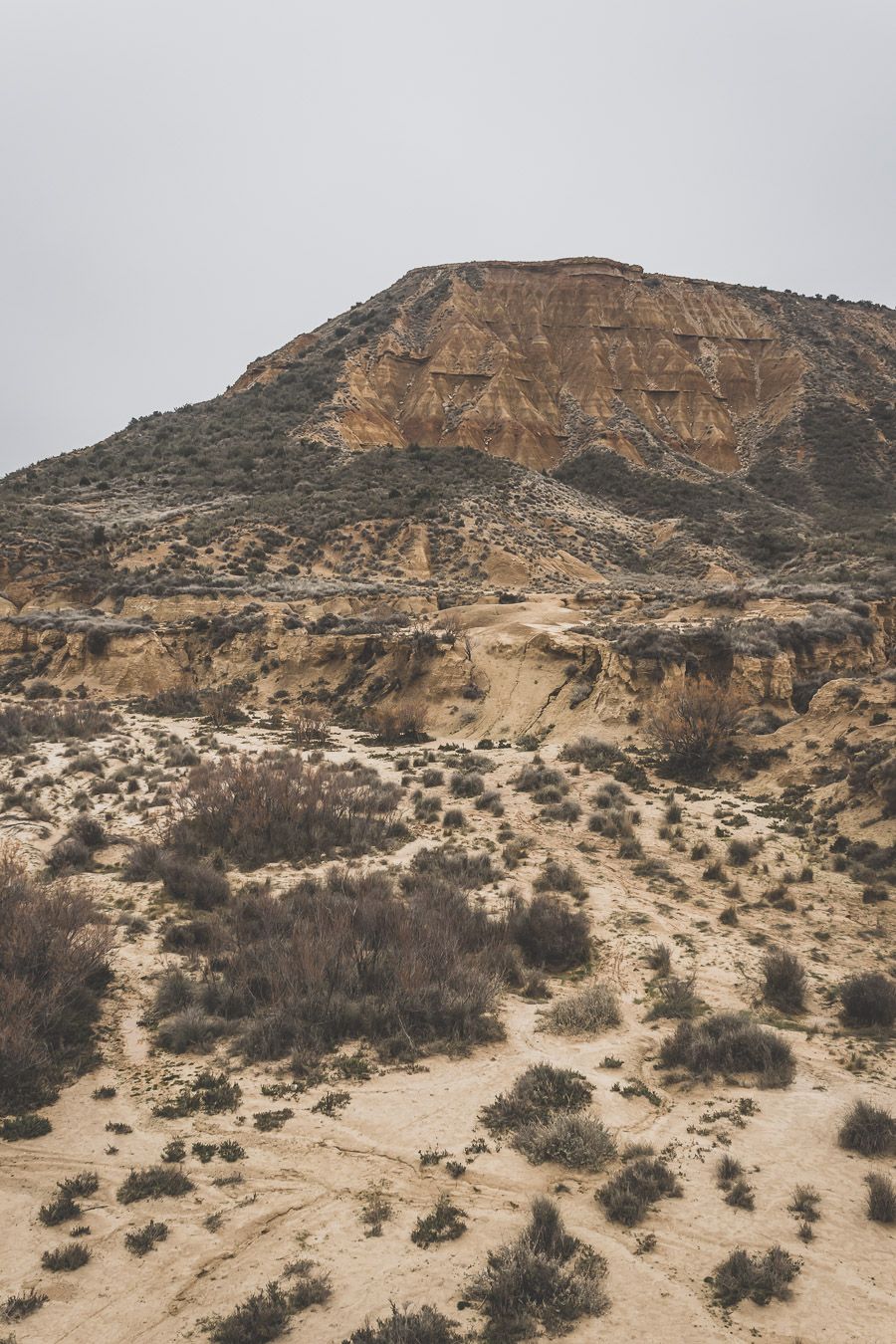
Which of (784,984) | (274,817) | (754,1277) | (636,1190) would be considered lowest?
(784,984)

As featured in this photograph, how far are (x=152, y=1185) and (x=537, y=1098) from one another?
9.77ft

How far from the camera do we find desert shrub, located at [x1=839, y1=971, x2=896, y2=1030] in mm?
7320

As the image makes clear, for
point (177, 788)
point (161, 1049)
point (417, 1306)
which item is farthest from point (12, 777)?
point (417, 1306)

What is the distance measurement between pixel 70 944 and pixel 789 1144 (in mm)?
6782

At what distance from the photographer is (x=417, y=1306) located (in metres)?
3.92

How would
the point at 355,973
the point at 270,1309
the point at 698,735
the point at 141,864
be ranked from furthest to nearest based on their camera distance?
the point at 698,735 < the point at 141,864 < the point at 355,973 < the point at 270,1309

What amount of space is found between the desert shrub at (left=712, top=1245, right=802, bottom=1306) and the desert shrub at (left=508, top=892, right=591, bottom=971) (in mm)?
4564

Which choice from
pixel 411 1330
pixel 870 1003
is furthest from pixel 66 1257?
pixel 870 1003

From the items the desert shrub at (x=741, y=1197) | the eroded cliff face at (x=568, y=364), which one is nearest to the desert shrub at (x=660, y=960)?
the desert shrub at (x=741, y=1197)

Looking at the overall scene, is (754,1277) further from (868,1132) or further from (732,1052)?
(732,1052)

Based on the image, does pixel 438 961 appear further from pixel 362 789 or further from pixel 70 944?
pixel 362 789

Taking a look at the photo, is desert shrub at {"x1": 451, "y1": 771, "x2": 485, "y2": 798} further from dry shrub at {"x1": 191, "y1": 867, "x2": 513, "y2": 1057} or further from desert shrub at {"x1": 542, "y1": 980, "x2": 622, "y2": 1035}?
desert shrub at {"x1": 542, "y1": 980, "x2": 622, "y2": 1035}

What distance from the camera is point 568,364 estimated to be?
7050cm

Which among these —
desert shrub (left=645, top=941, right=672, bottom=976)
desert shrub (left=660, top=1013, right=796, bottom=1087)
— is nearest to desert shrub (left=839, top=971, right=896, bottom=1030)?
desert shrub (left=660, top=1013, right=796, bottom=1087)
